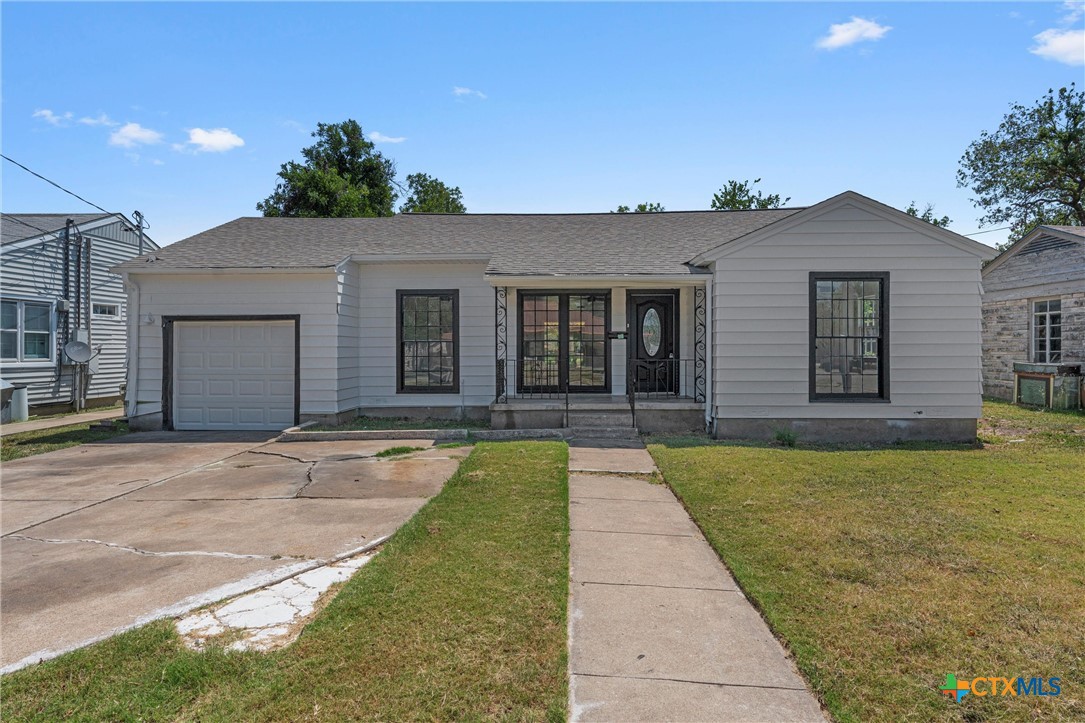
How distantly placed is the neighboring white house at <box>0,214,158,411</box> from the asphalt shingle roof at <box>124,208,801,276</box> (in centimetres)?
391

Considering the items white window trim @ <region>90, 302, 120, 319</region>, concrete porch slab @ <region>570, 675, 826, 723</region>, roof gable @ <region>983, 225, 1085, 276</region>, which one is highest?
roof gable @ <region>983, 225, 1085, 276</region>

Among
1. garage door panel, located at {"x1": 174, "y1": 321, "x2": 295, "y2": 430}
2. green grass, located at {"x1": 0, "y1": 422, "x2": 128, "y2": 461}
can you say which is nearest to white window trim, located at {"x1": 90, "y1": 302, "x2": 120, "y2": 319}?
green grass, located at {"x1": 0, "y1": 422, "x2": 128, "y2": 461}

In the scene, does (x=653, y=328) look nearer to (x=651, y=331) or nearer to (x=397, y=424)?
(x=651, y=331)

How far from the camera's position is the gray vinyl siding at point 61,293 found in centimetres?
1416

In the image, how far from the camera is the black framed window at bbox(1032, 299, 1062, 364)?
14.5 metres

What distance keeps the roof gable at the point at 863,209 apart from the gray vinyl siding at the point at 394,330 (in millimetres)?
4705

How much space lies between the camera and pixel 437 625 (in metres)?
3.23

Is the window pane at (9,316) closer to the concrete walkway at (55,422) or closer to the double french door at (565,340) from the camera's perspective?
the concrete walkway at (55,422)

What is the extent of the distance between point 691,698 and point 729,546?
6.84 ft

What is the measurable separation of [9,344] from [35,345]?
703mm

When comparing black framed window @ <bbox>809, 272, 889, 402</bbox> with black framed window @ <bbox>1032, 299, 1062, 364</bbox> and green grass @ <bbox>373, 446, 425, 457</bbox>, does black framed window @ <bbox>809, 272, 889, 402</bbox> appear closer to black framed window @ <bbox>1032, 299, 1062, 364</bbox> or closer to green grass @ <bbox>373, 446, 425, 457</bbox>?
green grass @ <bbox>373, 446, 425, 457</bbox>

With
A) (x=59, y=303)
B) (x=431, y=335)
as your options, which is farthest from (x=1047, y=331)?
(x=59, y=303)

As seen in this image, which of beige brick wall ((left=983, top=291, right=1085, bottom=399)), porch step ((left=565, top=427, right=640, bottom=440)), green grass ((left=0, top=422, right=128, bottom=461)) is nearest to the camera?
green grass ((left=0, top=422, right=128, bottom=461))

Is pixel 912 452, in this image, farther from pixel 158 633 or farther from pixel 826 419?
pixel 158 633
